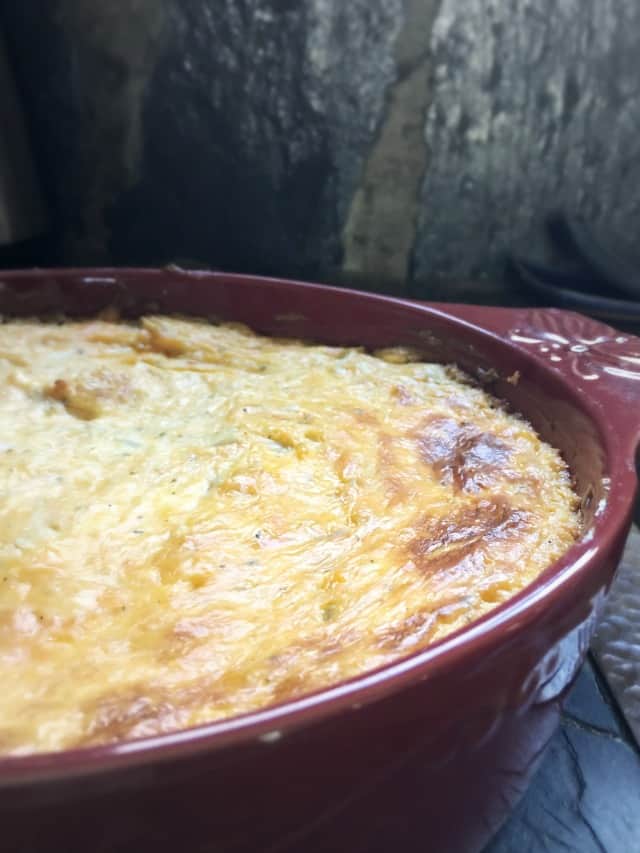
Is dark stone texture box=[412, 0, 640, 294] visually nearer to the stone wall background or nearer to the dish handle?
the stone wall background

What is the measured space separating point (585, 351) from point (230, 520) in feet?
1.91

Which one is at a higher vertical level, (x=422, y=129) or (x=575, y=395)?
(x=422, y=129)

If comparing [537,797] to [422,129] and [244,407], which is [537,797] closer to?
[244,407]

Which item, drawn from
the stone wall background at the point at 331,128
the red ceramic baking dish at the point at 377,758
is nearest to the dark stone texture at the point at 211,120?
the stone wall background at the point at 331,128

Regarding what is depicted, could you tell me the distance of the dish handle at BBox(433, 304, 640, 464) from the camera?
0.97 metres

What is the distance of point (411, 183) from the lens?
1.85 m

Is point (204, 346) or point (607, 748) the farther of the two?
point (204, 346)

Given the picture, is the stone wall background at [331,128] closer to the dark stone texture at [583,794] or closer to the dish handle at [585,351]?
the dish handle at [585,351]

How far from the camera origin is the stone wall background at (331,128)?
5.58 ft

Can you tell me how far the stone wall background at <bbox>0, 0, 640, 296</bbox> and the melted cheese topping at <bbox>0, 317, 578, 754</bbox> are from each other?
589mm

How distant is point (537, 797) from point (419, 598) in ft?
0.84

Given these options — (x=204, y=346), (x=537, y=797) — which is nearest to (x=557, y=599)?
(x=537, y=797)

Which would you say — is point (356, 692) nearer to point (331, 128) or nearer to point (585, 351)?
point (585, 351)

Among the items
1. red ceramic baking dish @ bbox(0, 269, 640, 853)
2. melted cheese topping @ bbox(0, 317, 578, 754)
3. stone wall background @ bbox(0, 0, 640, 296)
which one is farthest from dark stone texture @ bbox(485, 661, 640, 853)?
stone wall background @ bbox(0, 0, 640, 296)
